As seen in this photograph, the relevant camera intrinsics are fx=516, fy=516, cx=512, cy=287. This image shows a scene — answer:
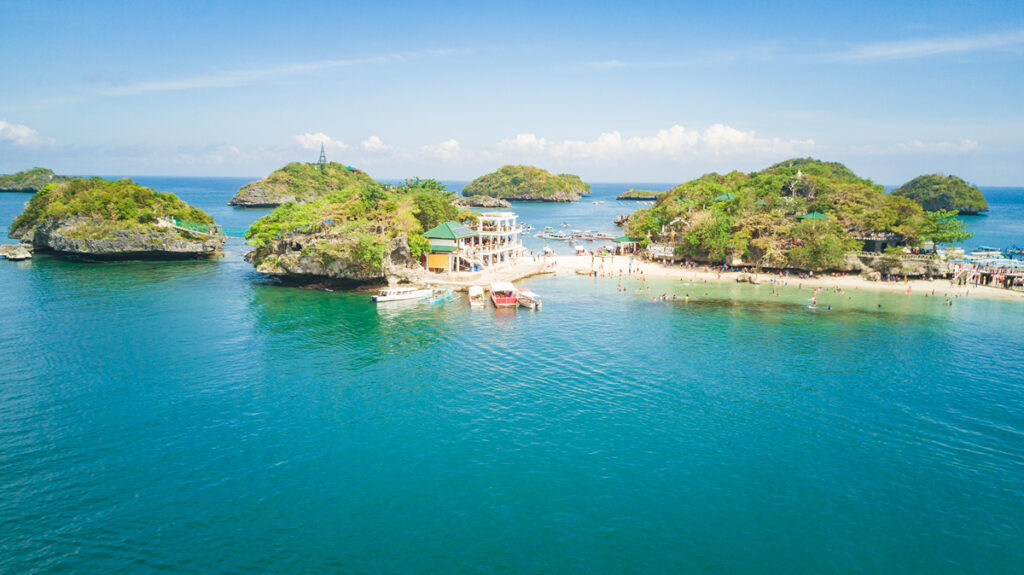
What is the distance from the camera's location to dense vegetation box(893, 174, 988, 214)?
181250 mm

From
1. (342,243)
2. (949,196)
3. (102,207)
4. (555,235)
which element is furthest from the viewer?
(949,196)

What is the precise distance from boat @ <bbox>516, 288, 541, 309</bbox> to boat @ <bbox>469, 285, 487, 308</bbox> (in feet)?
13.6

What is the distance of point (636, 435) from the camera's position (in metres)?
28.4

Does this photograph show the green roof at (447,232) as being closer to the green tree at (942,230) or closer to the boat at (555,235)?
the boat at (555,235)

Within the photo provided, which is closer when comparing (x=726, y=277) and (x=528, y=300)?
(x=528, y=300)

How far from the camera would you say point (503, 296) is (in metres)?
56.6

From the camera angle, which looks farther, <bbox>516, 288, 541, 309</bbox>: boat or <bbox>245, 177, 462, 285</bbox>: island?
<bbox>245, 177, 462, 285</bbox>: island

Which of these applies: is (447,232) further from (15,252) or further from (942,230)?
(942,230)

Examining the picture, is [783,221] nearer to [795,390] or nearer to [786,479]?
[795,390]

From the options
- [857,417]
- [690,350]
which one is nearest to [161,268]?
[690,350]

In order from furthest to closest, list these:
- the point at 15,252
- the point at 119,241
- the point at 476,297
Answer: the point at 15,252, the point at 119,241, the point at 476,297

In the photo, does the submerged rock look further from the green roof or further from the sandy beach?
the sandy beach

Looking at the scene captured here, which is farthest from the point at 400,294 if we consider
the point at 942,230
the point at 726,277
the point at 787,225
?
the point at 942,230

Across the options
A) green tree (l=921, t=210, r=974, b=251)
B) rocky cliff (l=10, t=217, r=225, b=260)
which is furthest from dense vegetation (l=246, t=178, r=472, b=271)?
green tree (l=921, t=210, r=974, b=251)
